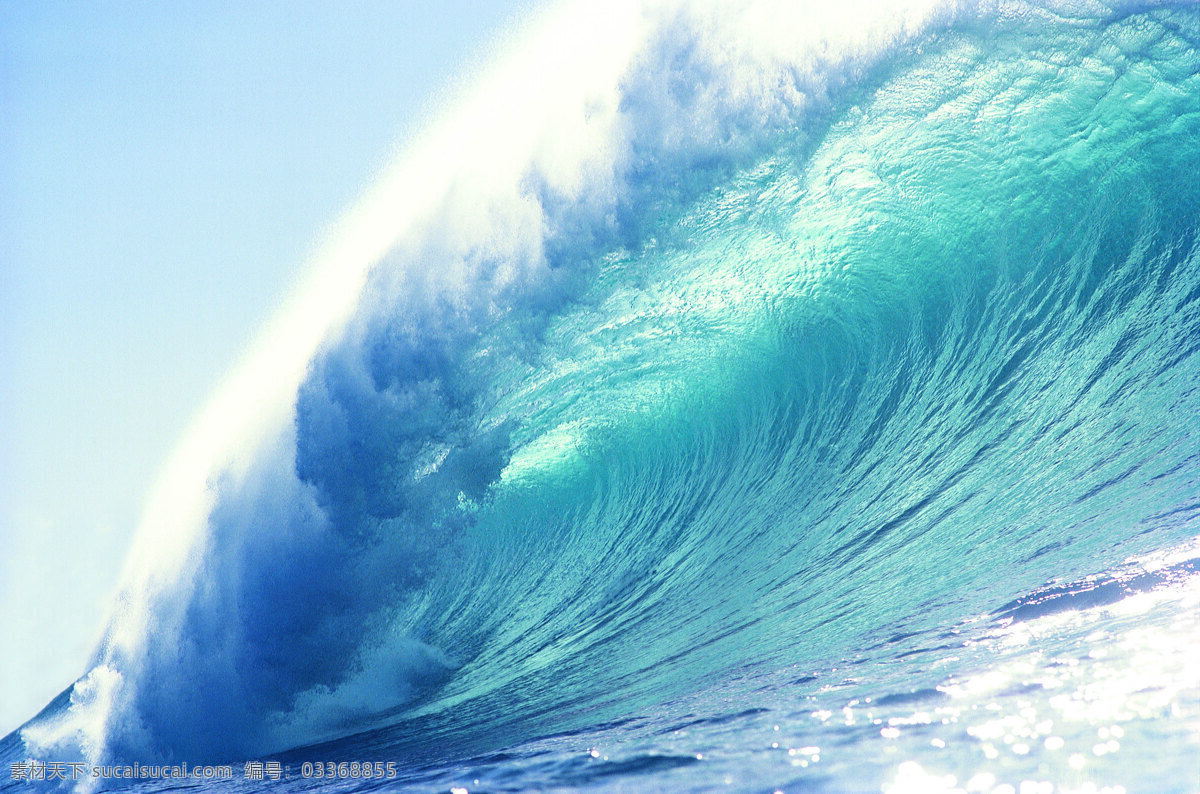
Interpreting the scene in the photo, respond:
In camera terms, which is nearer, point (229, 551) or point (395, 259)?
point (229, 551)

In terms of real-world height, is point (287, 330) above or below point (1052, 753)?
above

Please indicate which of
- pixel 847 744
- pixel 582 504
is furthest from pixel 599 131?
pixel 847 744

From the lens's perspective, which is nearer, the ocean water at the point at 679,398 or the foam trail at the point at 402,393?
the ocean water at the point at 679,398

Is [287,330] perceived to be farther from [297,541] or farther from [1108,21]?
[1108,21]

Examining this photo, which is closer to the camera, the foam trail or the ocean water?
the ocean water

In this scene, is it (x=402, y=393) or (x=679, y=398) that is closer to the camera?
(x=402, y=393)

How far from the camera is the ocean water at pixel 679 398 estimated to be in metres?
4.17

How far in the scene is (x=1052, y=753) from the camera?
1.92 m

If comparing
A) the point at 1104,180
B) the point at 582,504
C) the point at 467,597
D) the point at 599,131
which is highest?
the point at 599,131

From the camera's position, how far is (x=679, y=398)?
678cm

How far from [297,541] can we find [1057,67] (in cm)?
690

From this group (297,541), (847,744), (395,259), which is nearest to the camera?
(847,744)

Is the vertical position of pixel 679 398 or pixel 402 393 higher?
pixel 402 393

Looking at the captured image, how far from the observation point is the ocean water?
4172 millimetres
